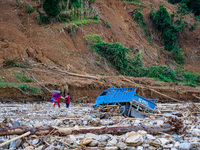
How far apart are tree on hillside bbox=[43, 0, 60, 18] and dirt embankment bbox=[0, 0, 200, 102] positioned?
44.0 inches

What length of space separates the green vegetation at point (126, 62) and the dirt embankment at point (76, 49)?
96 centimetres

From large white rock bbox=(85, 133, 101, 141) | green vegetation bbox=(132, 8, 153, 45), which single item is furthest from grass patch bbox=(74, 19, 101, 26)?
large white rock bbox=(85, 133, 101, 141)

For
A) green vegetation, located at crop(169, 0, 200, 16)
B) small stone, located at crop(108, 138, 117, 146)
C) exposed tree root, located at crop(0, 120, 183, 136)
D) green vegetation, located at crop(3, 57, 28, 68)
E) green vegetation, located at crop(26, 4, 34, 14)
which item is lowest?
green vegetation, located at crop(3, 57, 28, 68)

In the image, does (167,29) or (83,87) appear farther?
(167,29)

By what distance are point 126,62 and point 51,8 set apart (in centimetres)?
943

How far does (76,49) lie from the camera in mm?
24672

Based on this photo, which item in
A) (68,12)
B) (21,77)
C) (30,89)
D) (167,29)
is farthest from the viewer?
(167,29)

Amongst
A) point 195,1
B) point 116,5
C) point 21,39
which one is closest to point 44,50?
point 21,39

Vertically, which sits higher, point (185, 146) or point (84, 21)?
point (84, 21)

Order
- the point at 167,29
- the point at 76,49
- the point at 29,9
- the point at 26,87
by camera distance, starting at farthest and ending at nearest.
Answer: the point at 167,29
the point at 29,9
the point at 76,49
the point at 26,87

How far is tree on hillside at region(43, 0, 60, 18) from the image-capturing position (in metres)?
24.7

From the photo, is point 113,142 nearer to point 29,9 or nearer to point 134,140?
point 134,140

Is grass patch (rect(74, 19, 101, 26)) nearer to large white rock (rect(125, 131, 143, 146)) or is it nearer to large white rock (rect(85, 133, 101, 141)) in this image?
large white rock (rect(85, 133, 101, 141))

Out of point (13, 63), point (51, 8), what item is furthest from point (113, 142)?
point (51, 8)
